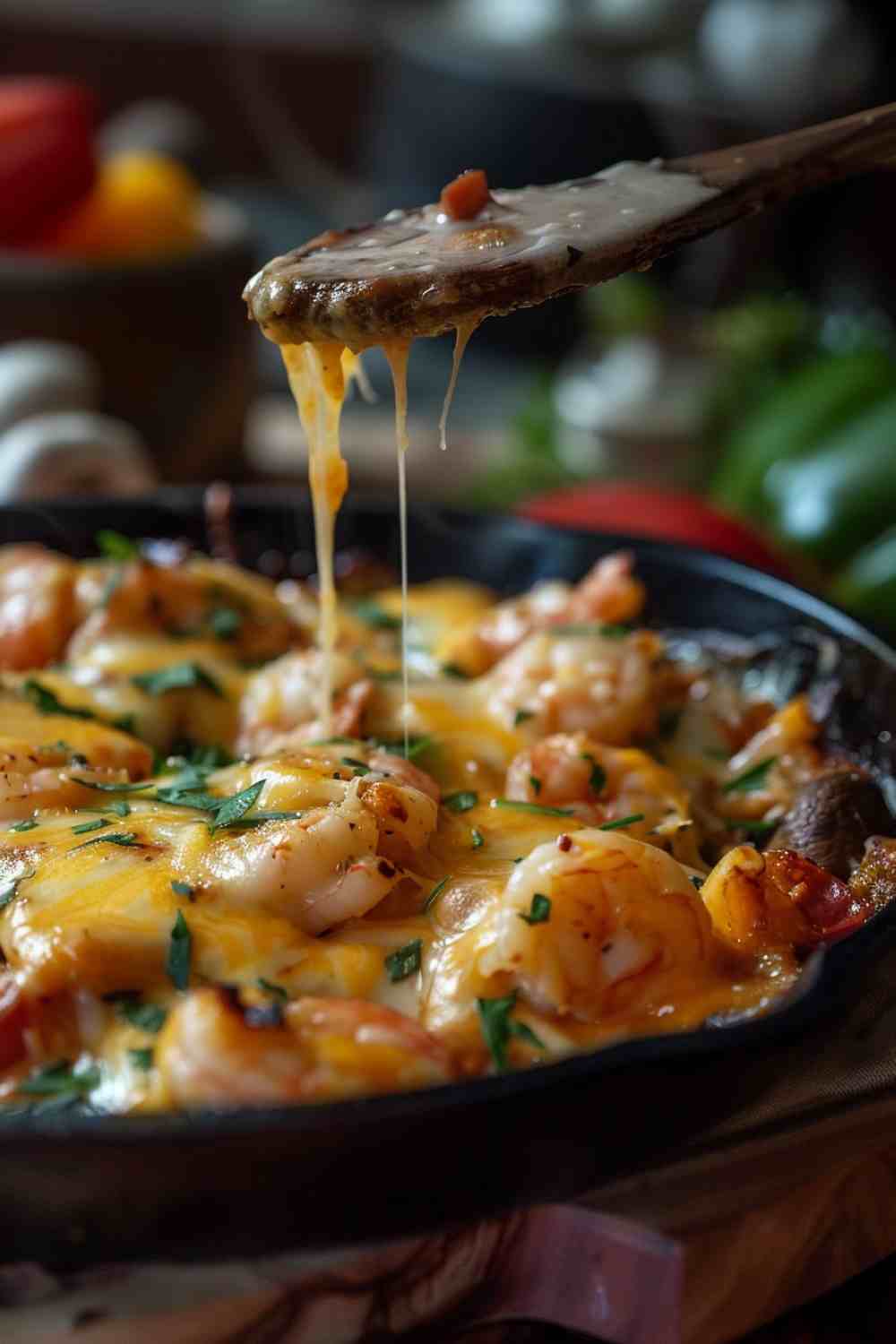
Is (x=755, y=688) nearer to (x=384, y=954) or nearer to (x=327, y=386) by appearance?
(x=327, y=386)

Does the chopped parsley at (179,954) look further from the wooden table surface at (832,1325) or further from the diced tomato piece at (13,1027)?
the wooden table surface at (832,1325)

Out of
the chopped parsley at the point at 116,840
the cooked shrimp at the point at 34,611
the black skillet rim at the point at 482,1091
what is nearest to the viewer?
the black skillet rim at the point at 482,1091

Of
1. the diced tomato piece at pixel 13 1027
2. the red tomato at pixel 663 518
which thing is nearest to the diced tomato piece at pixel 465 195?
the diced tomato piece at pixel 13 1027

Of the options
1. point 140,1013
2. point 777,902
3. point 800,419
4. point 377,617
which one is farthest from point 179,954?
point 800,419

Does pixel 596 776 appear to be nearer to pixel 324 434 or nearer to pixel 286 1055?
pixel 324 434

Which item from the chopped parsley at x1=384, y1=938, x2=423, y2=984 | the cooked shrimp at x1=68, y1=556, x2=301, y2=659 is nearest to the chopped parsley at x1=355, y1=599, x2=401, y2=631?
the cooked shrimp at x1=68, y1=556, x2=301, y2=659

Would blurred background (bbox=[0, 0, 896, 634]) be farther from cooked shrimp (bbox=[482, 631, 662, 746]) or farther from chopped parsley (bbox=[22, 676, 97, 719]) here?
cooked shrimp (bbox=[482, 631, 662, 746])
